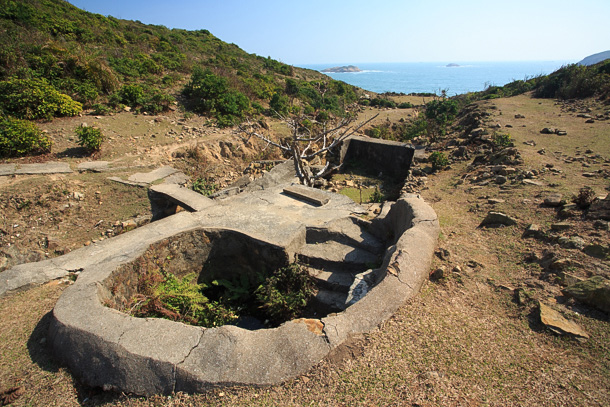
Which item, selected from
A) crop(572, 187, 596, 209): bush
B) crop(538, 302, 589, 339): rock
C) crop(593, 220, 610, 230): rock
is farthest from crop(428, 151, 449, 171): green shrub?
crop(538, 302, 589, 339): rock

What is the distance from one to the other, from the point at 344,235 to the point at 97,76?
1086cm

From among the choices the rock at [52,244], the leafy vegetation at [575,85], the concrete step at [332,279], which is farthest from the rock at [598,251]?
the leafy vegetation at [575,85]

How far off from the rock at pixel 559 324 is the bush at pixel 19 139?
33.3 feet

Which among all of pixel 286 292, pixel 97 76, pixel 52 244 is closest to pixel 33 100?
pixel 97 76

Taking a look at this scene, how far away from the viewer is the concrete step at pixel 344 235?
4.98 m

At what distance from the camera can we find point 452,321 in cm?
290

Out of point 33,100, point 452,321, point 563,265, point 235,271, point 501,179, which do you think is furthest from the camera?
point 33,100

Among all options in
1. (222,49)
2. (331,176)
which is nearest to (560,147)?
(331,176)

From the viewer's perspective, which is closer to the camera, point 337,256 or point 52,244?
point 337,256

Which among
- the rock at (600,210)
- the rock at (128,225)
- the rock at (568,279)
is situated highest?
the rock at (600,210)

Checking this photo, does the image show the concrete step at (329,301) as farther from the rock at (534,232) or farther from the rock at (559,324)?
the rock at (534,232)

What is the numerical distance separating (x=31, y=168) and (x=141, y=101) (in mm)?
4888

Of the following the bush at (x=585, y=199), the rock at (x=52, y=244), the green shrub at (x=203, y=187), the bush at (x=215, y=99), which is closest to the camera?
the bush at (x=585, y=199)

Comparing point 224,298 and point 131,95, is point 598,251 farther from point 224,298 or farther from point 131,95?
point 131,95
